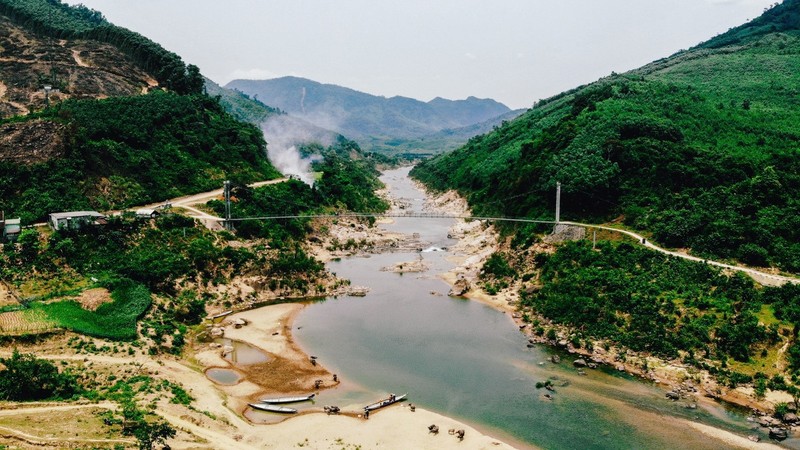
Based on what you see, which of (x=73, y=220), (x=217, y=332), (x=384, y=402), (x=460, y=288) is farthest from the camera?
(x=460, y=288)

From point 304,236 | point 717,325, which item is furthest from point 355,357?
point 304,236

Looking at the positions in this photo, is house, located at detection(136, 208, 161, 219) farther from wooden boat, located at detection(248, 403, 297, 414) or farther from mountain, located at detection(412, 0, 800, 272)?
mountain, located at detection(412, 0, 800, 272)

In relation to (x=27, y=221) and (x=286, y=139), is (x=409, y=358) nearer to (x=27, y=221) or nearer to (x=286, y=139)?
(x=27, y=221)

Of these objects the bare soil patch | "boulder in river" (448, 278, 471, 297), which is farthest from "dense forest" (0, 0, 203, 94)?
"boulder in river" (448, 278, 471, 297)

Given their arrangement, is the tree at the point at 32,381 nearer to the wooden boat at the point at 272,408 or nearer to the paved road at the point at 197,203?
the wooden boat at the point at 272,408

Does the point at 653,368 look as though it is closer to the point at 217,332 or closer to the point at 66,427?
the point at 217,332

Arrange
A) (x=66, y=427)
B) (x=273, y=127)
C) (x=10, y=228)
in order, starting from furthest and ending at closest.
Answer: (x=273, y=127)
(x=10, y=228)
(x=66, y=427)

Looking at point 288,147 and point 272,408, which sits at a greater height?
point 288,147

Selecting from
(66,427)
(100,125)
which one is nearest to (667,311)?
(66,427)
